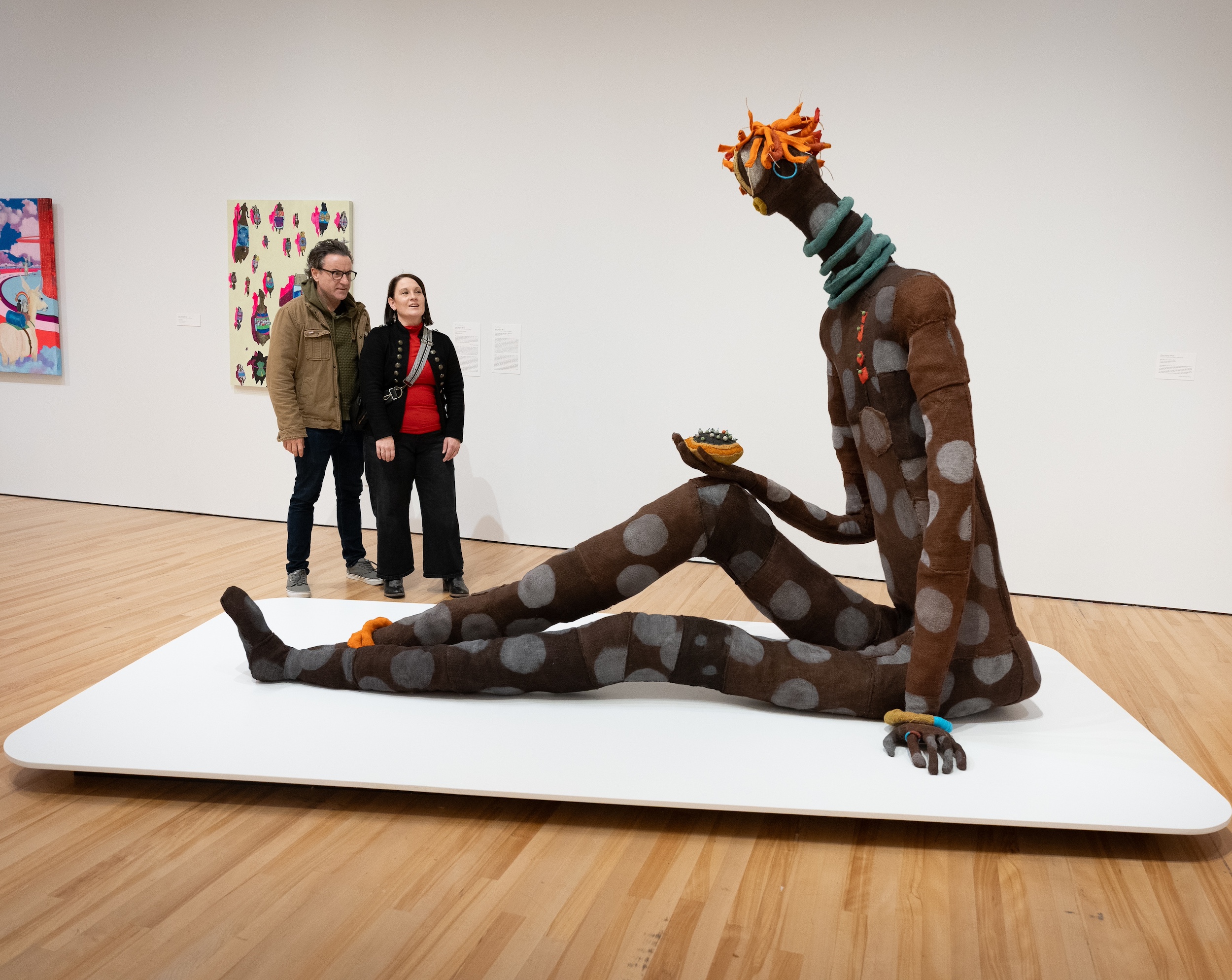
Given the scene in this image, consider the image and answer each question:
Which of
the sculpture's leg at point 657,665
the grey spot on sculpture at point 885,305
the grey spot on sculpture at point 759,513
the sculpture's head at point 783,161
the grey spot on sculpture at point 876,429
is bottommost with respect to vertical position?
the sculpture's leg at point 657,665

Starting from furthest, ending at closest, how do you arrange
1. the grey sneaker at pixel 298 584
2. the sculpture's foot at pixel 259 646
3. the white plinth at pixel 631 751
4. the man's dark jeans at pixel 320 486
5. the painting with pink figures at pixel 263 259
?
the painting with pink figures at pixel 263 259
the man's dark jeans at pixel 320 486
the grey sneaker at pixel 298 584
the sculpture's foot at pixel 259 646
the white plinth at pixel 631 751

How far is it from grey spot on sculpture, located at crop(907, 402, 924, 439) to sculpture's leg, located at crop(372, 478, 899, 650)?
14.4 inches

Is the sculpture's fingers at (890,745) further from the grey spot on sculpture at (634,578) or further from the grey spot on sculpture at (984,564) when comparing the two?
the grey spot on sculpture at (634,578)

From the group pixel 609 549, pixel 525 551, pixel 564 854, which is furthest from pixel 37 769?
pixel 525 551

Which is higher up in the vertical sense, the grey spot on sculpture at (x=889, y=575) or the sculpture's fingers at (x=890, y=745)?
the grey spot on sculpture at (x=889, y=575)

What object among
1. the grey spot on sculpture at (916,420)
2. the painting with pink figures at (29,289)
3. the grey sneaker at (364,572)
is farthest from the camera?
the painting with pink figures at (29,289)

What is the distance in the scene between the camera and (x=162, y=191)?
5469 mm

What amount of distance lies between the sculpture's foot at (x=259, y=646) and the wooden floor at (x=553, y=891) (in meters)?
0.19

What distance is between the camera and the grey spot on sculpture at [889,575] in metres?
2.21

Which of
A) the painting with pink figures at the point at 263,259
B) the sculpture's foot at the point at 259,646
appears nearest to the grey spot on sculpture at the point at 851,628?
the sculpture's foot at the point at 259,646

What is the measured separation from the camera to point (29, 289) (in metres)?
5.88

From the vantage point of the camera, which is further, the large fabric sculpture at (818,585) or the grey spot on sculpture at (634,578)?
the grey spot on sculpture at (634,578)

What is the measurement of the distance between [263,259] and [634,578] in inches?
159

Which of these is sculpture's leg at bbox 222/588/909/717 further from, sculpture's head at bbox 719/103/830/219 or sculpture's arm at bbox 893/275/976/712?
sculpture's head at bbox 719/103/830/219
